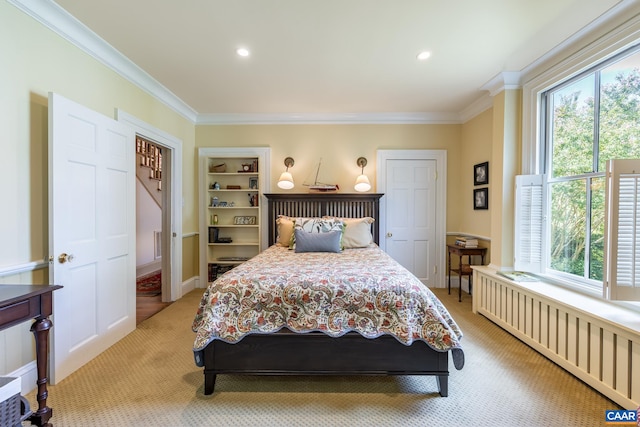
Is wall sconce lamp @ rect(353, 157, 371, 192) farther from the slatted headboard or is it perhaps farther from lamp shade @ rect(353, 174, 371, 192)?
the slatted headboard

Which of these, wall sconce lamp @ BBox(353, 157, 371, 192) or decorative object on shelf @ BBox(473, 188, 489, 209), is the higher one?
wall sconce lamp @ BBox(353, 157, 371, 192)

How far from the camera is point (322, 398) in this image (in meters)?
1.85

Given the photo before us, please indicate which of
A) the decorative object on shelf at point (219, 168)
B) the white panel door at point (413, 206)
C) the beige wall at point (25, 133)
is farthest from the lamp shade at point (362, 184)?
the beige wall at point (25, 133)

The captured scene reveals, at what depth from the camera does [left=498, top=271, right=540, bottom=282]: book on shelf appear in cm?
269

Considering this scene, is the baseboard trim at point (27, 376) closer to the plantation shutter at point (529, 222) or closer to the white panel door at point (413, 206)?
the white panel door at point (413, 206)

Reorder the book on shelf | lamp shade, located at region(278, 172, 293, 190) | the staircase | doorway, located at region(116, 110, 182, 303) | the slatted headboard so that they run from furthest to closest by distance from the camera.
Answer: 1. the staircase
2. the slatted headboard
3. lamp shade, located at region(278, 172, 293, 190)
4. doorway, located at region(116, 110, 182, 303)
5. the book on shelf

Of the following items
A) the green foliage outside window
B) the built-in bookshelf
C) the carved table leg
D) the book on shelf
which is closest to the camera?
the carved table leg

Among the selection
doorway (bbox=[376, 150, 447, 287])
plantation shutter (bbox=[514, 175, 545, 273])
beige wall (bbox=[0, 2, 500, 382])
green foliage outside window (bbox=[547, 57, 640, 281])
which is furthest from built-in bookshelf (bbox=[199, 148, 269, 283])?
green foliage outside window (bbox=[547, 57, 640, 281])

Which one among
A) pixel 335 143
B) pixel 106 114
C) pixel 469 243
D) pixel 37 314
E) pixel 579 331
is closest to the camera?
pixel 37 314

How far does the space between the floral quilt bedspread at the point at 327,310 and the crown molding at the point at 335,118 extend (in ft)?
9.57

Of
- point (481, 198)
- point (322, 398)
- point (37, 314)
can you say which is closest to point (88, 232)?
point (37, 314)

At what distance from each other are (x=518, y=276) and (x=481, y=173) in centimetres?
148

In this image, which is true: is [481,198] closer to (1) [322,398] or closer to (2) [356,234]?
(2) [356,234]

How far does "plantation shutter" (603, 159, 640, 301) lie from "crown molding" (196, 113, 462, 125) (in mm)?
2620
